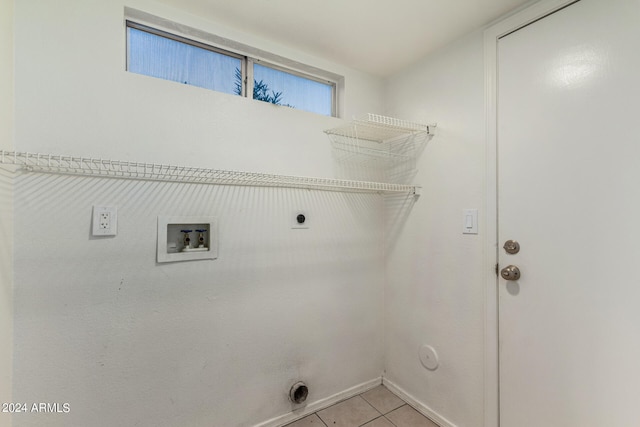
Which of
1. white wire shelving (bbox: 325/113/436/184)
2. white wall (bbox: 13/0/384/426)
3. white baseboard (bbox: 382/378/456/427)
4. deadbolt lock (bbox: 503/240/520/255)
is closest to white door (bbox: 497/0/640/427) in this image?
deadbolt lock (bbox: 503/240/520/255)

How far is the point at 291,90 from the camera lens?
181 centimetres

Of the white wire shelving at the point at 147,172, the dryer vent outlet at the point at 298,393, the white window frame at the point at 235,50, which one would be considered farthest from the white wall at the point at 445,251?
the dryer vent outlet at the point at 298,393

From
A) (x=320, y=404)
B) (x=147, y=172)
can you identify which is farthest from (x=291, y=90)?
(x=320, y=404)

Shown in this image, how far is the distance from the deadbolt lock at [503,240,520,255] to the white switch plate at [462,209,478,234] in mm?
167

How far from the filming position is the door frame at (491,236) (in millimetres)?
1418

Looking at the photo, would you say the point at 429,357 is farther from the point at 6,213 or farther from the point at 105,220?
the point at 6,213

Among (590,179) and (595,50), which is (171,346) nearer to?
(590,179)

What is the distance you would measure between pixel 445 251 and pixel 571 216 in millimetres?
620

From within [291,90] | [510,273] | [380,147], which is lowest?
[510,273]

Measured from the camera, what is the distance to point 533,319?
1.29 m

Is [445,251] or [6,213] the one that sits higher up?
[6,213]

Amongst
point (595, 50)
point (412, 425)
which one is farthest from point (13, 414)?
point (595, 50)

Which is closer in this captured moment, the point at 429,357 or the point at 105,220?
the point at 105,220

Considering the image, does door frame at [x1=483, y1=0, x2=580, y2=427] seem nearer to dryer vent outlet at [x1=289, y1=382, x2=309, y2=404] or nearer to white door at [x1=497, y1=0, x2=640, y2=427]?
white door at [x1=497, y1=0, x2=640, y2=427]
